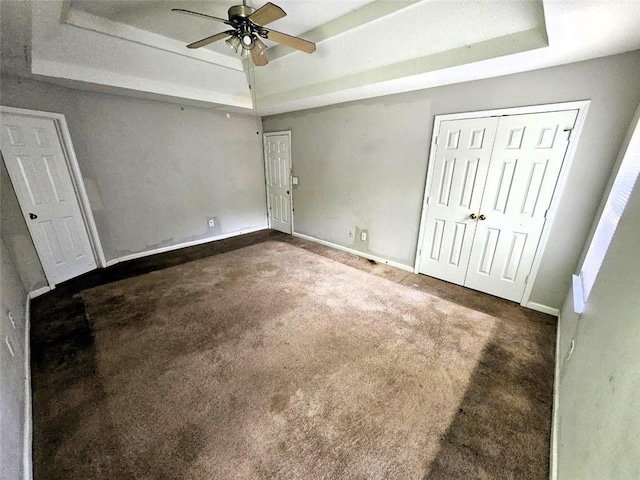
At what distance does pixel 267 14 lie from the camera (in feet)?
5.65

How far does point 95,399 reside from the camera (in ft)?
5.50

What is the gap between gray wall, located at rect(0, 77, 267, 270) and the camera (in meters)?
3.25

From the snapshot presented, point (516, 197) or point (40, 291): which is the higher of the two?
point (516, 197)

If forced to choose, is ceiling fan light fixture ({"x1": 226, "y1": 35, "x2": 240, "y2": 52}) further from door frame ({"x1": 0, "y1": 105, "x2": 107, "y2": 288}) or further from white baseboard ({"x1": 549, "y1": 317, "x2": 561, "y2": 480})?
white baseboard ({"x1": 549, "y1": 317, "x2": 561, "y2": 480})

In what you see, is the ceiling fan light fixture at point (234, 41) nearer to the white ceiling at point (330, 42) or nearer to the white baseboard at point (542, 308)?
the white ceiling at point (330, 42)

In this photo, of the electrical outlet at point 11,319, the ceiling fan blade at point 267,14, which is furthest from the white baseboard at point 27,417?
the ceiling fan blade at point 267,14

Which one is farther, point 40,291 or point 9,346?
point 40,291

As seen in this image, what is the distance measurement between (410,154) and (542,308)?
2240 millimetres

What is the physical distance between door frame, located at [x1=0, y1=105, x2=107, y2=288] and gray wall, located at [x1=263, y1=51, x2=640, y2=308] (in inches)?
119

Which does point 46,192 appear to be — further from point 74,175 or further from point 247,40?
point 247,40

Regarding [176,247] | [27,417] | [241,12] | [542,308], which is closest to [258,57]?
[241,12]

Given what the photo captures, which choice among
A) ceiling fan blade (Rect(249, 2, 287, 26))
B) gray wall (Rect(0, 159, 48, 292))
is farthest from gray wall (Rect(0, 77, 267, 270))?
ceiling fan blade (Rect(249, 2, 287, 26))

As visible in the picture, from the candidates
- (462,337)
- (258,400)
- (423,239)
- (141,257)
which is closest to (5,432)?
(258,400)

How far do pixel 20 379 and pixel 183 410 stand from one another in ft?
3.57
